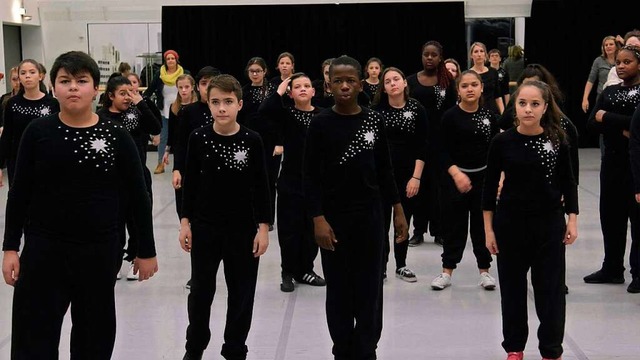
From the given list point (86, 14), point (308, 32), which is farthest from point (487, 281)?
point (86, 14)

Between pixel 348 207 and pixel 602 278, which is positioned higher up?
pixel 348 207

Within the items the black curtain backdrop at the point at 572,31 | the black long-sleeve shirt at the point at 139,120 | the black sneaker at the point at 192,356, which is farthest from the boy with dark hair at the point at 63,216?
the black curtain backdrop at the point at 572,31

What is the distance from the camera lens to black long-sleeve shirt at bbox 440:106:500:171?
22.6ft

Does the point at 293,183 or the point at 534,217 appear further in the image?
the point at 293,183

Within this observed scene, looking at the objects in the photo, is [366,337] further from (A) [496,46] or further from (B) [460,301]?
(A) [496,46]

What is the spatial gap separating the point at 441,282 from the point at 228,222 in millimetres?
2604

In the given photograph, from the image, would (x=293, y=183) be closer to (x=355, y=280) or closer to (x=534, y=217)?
(x=355, y=280)

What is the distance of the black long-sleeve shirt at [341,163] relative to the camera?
4750mm

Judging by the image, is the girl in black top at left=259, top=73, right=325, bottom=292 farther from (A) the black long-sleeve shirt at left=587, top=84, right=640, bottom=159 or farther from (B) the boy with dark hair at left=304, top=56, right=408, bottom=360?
(A) the black long-sleeve shirt at left=587, top=84, right=640, bottom=159

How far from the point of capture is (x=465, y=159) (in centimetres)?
693

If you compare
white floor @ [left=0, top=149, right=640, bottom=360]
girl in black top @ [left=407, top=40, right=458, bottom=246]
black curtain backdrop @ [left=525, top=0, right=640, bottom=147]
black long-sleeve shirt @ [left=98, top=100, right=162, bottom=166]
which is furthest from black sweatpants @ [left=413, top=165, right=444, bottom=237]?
black curtain backdrop @ [left=525, top=0, right=640, bottom=147]

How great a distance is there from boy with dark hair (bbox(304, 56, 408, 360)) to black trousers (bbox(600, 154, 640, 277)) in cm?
286

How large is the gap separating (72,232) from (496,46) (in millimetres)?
15049

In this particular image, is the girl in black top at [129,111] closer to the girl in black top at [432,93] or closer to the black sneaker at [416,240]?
the girl in black top at [432,93]
